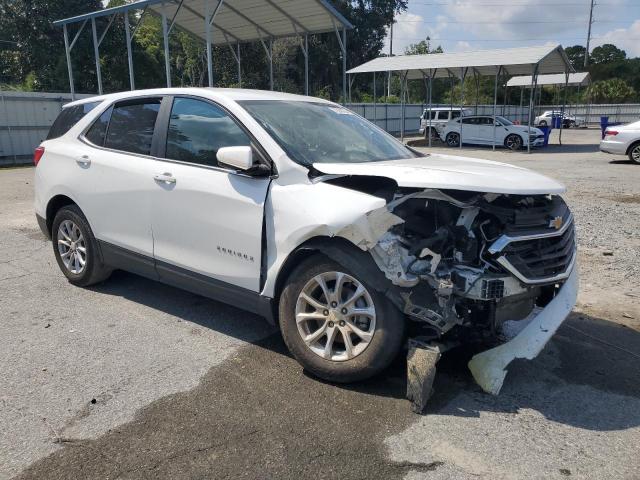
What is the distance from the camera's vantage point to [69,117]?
5402mm

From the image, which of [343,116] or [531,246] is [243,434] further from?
[343,116]

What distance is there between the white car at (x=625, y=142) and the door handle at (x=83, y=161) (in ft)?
53.9

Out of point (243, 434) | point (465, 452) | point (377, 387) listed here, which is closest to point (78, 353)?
point (243, 434)

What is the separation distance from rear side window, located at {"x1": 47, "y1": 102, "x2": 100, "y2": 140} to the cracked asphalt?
1.64 metres

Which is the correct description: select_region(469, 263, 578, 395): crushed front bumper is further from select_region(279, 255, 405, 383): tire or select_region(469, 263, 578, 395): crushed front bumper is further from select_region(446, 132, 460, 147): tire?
select_region(446, 132, 460, 147): tire

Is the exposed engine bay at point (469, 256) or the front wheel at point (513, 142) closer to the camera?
the exposed engine bay at point (469, 256)

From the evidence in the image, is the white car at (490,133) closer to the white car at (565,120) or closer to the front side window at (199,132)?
the white car at (565,120)

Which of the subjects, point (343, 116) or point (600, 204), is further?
point (600, 204)

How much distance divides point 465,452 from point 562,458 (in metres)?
0.48

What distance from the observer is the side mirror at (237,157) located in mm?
3551

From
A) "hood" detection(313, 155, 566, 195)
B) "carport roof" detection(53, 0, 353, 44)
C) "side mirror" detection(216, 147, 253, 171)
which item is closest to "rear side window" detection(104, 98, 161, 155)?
"side mirror" detection(216, 147, 253, 171)

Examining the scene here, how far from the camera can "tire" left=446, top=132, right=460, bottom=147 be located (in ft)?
86.8

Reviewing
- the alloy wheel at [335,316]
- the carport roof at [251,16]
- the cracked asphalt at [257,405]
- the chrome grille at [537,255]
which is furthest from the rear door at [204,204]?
the carport roof at [251,16]

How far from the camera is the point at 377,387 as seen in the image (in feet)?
11.4
